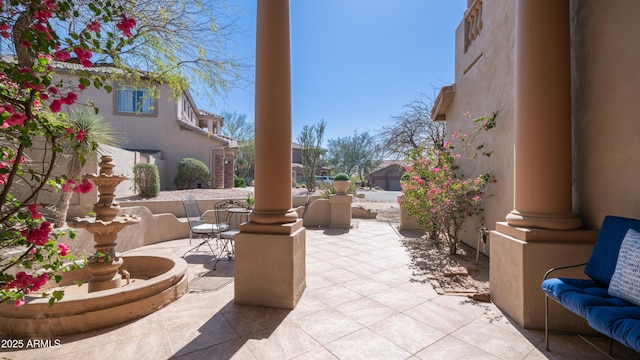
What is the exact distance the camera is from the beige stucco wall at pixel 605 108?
236 centimetres

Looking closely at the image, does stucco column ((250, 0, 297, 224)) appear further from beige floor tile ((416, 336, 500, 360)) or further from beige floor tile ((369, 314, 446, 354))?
beige floor tile ((416, 336, 500, 360))

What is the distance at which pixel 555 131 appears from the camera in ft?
9.02

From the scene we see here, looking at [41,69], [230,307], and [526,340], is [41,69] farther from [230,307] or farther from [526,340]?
[526,340]

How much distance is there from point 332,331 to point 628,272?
234 cm

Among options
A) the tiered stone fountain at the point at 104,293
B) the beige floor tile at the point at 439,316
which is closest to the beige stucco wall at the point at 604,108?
the beige floor tile at the point at 439,316

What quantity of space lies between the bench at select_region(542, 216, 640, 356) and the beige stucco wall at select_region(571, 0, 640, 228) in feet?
1.23

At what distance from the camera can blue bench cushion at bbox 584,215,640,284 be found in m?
2.19

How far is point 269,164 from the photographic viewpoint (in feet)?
10.4

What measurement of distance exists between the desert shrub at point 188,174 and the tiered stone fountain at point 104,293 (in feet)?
29.9

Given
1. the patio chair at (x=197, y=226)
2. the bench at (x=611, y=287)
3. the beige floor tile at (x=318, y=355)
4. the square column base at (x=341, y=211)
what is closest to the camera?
the bench at (x=611, y=287)

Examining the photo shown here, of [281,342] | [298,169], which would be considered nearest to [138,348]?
[281,342]

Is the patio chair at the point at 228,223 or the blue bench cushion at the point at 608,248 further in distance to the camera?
the patio chair at the point at 228,223

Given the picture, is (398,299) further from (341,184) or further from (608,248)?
(341,184)

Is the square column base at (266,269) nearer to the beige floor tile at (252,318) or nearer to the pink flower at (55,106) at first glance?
the beige floor tile at (252,318)
